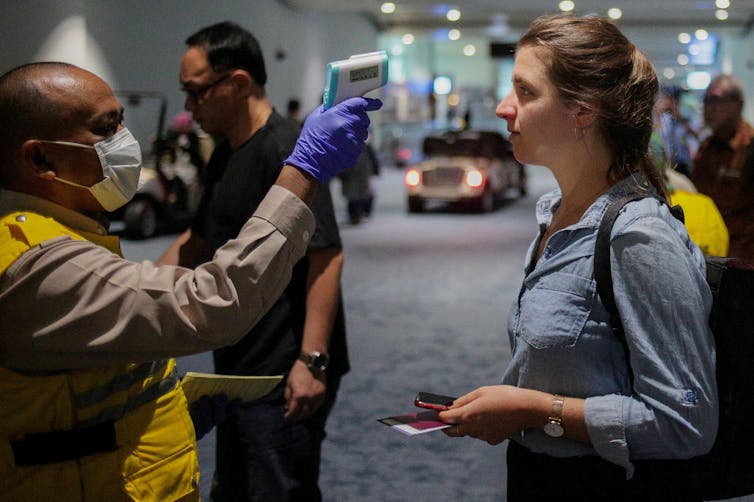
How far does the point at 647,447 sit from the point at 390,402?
10.8ft

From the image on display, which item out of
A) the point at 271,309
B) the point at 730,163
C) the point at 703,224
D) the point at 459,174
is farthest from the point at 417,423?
the point at 459,174

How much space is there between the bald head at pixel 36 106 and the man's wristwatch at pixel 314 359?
1.02m

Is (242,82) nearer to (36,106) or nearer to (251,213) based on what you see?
(251,213)

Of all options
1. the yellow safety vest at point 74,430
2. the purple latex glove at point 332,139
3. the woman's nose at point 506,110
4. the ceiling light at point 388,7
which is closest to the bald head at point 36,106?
the yellow safety vest at point 74,430

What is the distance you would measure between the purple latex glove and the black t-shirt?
2.29 ft

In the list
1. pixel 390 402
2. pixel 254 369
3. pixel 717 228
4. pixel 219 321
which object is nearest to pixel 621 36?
pixel 219 321

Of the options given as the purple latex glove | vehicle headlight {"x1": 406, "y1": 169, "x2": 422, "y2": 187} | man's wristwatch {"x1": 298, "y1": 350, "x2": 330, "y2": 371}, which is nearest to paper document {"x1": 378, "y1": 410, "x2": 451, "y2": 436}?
the purple latex glove

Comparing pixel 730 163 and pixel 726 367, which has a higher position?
pixel 726 367

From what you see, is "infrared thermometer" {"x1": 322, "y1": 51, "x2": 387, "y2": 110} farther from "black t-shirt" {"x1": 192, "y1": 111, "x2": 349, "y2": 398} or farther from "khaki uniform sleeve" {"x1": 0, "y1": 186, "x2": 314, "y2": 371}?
"black t-shirt" {"x1": 192, "y1": 111, "x2": 349, "y2": 398}

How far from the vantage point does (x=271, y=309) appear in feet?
7.89

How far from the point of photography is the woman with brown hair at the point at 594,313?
4.59 feet

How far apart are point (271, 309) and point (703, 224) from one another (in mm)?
Result: 1576

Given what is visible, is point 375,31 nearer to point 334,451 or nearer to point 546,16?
point 334,451

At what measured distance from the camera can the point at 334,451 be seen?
4.06 m
